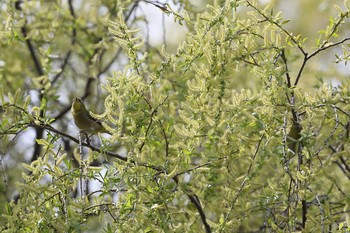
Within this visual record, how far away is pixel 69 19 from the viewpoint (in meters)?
5.25

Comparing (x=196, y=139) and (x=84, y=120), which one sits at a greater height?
(x=84, y=120)

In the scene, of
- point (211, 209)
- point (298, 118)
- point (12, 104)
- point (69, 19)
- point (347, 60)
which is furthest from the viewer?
point (69, 19)

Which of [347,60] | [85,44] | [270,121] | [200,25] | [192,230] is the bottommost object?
[192,230]

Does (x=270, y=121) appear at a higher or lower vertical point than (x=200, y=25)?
lower

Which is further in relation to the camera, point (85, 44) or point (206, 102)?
point (85, 44)

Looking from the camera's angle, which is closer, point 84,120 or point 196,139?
point 196,139

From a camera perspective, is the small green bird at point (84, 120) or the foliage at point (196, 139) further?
the small green bird at point (84, 120)

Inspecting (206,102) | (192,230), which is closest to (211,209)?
(192,230)

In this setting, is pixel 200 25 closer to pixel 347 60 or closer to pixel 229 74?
pixel 229 74

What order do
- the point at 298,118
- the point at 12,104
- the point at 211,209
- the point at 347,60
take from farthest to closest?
1. the point at 211,209
2. the point at 298,118
3. the point at 347,60
4. the point at 12,104

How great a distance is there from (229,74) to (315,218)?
714mm

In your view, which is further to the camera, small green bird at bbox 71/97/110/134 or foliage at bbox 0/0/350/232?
small green bird at bbox 71/97/110/134

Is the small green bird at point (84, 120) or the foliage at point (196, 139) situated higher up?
the small green bird at point (84, 120)

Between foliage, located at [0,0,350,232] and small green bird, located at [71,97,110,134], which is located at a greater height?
small green bird, located at [71,97,110,134]
